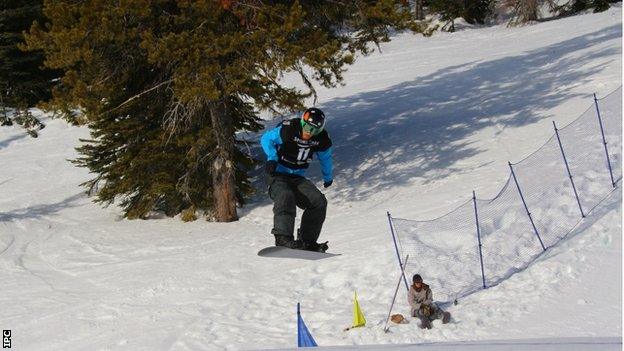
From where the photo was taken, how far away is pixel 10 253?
50.8ft

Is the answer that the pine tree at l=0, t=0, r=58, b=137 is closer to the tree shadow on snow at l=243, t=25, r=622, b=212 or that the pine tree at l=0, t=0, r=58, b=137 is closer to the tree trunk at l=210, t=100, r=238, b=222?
the tree shadow on snow at l=243, t=25, r=622, b=212

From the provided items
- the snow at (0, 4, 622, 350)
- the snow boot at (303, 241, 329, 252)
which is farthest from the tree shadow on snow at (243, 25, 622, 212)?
the snow boot at (303, 241, 329, 252)

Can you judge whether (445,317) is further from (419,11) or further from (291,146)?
(419,11)

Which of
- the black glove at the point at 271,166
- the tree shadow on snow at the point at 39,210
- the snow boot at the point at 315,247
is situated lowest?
the tree shadow on snow at the point at 39,210

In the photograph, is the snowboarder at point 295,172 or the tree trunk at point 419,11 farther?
the tree trunk at point 419,11

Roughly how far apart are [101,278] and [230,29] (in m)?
5.38

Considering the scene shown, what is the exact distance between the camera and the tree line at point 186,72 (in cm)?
1378

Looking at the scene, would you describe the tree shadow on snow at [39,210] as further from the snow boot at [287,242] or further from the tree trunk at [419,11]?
the tree trunk at [419,11]

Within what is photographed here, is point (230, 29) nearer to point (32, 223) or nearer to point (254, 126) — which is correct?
point (254, 126)

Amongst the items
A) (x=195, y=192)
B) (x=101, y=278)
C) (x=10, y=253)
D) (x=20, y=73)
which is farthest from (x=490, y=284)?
(x=20, y=73)

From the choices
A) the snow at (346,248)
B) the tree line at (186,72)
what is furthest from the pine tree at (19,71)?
the tree line at (186,72)

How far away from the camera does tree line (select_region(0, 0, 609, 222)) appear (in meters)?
13.8

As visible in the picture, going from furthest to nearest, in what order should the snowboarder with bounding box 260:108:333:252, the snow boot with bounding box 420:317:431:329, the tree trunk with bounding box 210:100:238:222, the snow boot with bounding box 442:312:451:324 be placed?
1. the tree trunk with bounding box 210:100:238:222
2. the snowboarder with bounding box 260:108:333:252
3. the snow boot with bounding box 442:312:451:324
4. the snow boot with bounding box 420:317:431:329

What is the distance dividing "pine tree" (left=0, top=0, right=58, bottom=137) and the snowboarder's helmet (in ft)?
69.5
